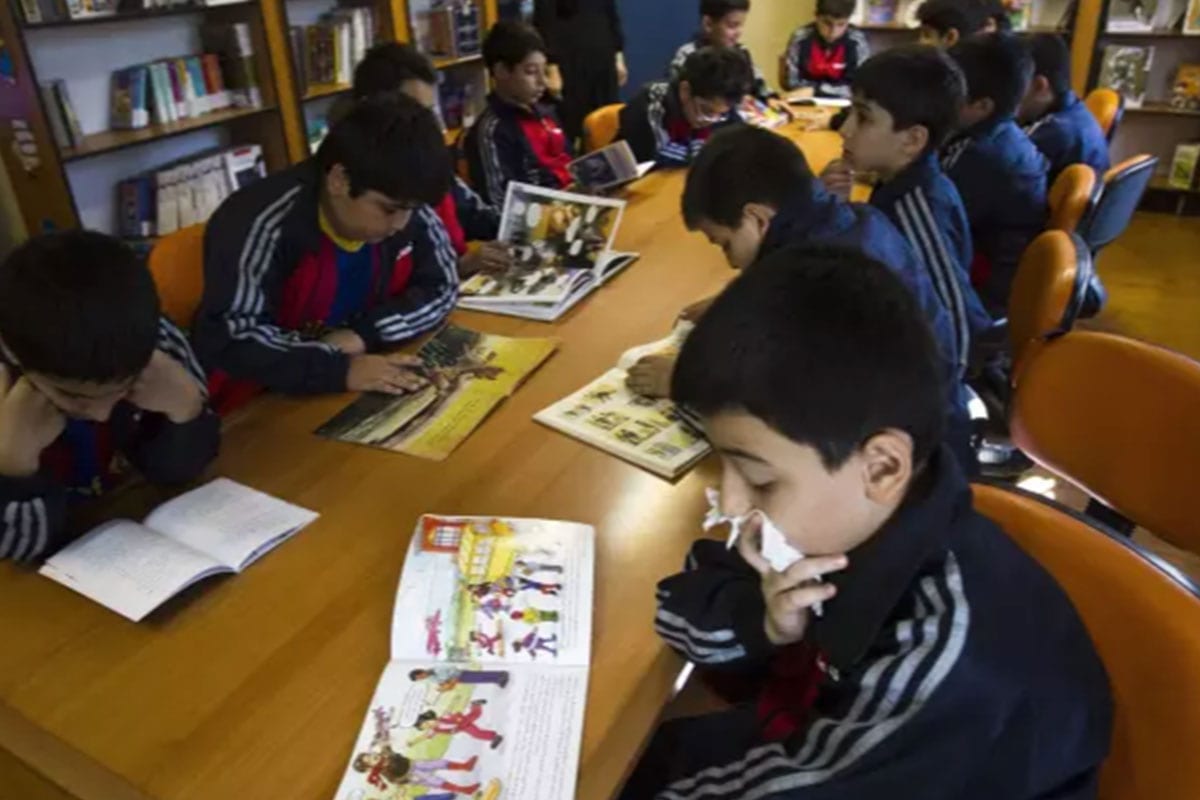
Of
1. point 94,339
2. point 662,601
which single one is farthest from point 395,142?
point 662,601

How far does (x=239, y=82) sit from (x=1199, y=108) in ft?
14.5

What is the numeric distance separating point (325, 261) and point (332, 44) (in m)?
2.59

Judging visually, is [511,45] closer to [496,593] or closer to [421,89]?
[421,89]

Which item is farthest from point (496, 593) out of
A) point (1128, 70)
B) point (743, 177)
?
point (1128, 70)

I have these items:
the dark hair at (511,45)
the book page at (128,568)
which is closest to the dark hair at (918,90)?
the dark hair at (511,45)

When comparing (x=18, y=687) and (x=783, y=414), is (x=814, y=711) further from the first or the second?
(x=18, y=687)

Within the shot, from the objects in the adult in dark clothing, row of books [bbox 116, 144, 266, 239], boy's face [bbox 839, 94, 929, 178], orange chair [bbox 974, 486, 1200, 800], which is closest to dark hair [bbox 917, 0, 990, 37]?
the adult in dark clothing

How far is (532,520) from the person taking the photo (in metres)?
1.07

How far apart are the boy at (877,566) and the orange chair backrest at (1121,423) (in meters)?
0.39

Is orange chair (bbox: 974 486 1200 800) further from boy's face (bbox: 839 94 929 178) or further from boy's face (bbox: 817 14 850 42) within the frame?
boy's face (bbox: 817 14 850 42)

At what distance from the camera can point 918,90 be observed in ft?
6.36

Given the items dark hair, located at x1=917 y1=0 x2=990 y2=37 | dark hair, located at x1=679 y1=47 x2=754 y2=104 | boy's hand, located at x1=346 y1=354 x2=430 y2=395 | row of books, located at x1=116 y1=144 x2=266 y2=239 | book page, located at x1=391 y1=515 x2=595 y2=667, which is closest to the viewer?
book page, located at x1=391 y1=515 x2=595 y2=667

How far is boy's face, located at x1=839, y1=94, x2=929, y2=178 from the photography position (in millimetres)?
Answer: 1972

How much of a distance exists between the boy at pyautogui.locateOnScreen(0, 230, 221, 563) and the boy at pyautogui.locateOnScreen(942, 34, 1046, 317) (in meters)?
2.03
